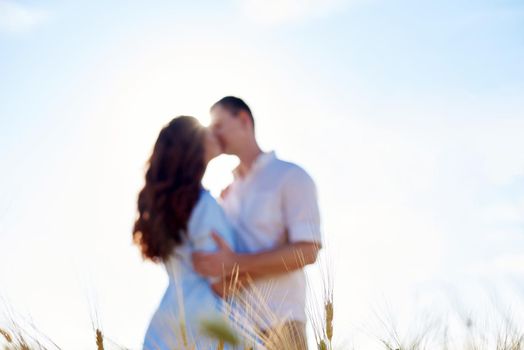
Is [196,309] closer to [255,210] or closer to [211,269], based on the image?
[211,269]

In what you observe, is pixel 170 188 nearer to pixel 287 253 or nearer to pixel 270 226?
pixel 270 226

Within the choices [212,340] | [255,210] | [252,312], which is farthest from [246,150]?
[212,340]

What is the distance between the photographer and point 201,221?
7.75 ft

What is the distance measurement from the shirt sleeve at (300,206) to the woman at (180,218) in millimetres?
204

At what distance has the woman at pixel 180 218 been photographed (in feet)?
7.28

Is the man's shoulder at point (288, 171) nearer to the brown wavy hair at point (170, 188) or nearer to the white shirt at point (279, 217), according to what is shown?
the white shirt at point (279, 217)

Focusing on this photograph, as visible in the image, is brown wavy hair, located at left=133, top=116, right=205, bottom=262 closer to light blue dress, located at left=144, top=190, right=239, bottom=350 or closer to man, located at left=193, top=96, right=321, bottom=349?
light blue dress, located at left=144, top=190, right=239, bottom=350

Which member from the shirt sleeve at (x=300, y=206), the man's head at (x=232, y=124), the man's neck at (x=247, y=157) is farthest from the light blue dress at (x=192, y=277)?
the man's head at (x=232, y=124)

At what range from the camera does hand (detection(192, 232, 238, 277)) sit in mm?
2242

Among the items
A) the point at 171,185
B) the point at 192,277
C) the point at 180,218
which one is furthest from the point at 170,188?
the point at 192,277

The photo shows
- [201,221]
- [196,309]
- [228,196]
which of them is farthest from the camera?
[228,196]

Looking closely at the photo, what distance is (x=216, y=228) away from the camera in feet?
7.75

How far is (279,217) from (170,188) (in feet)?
1.19

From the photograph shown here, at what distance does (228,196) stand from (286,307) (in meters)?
0.63
